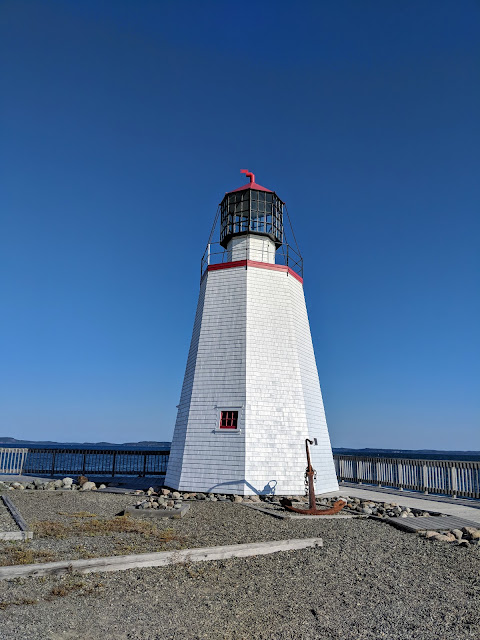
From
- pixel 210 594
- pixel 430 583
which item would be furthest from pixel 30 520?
pixel 430 583

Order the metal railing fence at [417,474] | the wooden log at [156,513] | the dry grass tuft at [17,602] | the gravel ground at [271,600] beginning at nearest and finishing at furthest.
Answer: the gravel ground at [271,600]
the dry grass tuft at [17,602]
the wooden log at [156,513]
the metal railing fence at [417,474]

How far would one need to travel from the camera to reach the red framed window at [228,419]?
46.8ft

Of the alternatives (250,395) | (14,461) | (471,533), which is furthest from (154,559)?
(14,461)

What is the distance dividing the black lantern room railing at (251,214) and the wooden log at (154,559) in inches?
438

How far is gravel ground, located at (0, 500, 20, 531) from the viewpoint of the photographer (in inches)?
346

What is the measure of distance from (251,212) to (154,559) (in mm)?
12561

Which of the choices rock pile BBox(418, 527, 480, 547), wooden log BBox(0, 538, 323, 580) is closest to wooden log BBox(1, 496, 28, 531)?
wooden log BBox(0, 538, 323, 580)

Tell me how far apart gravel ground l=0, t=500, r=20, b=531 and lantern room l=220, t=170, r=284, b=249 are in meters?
10.5

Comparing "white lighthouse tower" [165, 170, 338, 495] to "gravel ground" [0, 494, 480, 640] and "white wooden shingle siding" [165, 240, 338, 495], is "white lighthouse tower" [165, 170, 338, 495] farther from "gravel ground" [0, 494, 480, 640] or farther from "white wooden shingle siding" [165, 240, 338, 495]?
"gravel ground" [0, 494, 480, 640]

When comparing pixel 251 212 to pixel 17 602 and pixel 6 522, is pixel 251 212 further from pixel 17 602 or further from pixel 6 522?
pixel 17 602

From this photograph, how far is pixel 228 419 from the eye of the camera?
14375mm

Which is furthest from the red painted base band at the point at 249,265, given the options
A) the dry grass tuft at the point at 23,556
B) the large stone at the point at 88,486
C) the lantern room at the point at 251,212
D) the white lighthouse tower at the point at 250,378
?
the dry grass tuft at the point at 23,556

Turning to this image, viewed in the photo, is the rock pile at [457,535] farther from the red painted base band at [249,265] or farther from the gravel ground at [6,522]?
the red painted base band at [249,265]

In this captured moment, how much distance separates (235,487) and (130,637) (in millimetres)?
9441
